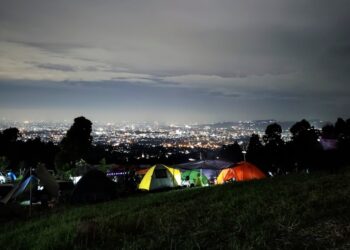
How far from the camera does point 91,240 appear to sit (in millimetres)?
8047

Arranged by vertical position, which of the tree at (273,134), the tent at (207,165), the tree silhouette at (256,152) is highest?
the tree at (273,134)

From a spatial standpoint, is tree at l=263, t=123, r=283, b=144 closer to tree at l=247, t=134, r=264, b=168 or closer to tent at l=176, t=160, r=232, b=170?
tree at l=247, t=134, r=264, b=168

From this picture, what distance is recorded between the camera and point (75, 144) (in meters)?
48.1

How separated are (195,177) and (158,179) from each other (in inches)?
238

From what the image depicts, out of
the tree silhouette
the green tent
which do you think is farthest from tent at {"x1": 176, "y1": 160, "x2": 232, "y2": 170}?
the tree silhouette

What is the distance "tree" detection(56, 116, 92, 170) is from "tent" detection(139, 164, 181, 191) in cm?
2194

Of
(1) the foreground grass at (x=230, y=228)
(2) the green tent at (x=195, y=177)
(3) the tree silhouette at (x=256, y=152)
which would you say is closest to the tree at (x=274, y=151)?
(3) the tree silhouette at (x=256, y=152)

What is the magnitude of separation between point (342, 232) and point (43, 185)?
18.1 m

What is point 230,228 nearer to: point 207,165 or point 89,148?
point 207,165

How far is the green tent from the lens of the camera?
3027cm

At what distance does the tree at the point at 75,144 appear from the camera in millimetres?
47188

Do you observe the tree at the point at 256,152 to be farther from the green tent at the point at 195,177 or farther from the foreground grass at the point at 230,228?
the foreground grass at the point at 230,228

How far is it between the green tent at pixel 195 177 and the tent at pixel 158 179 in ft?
8.62

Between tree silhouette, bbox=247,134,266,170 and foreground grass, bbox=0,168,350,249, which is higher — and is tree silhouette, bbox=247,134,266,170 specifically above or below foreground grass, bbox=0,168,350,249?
below
